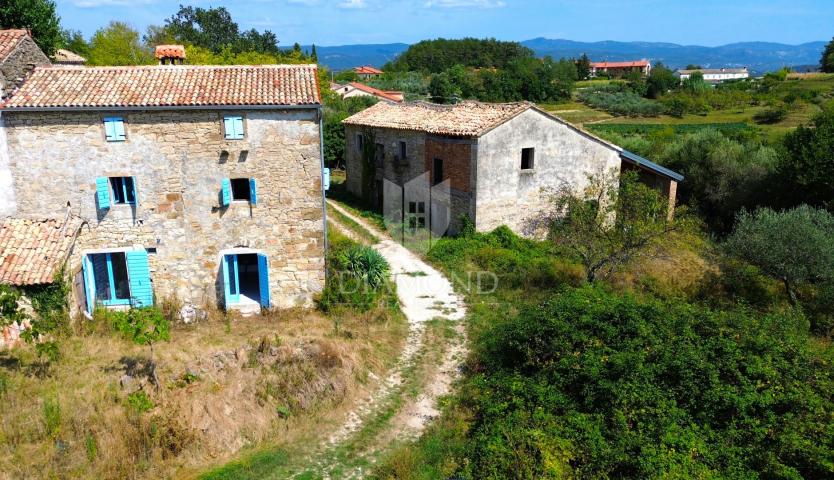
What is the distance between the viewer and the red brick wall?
74.0 feet

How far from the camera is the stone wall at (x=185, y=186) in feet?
48.0

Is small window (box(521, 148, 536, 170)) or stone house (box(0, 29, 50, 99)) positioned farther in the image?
small window (box(521, 148, 536, 170))

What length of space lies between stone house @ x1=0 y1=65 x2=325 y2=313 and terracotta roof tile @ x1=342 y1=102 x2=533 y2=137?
8.16m

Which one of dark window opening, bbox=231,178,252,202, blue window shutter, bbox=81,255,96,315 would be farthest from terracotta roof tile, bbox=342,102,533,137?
blue window shutter, bbox=81,255,96,315

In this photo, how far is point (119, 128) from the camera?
1464 cm

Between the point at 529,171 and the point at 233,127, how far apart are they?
12566mm

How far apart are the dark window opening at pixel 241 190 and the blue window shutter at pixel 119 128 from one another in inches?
117

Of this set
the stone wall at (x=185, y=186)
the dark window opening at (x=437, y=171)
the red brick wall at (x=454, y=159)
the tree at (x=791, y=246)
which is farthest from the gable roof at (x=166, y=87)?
the tree at (x=791, y=246)

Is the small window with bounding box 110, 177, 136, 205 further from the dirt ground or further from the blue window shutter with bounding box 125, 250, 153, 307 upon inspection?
the dirt ground

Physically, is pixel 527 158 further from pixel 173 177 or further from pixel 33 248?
pixel 33 248

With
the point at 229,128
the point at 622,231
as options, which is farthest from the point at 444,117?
the point at 229,128

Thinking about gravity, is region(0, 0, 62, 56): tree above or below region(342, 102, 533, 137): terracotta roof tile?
above

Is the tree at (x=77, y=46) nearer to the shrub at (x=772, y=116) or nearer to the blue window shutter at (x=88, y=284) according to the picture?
the blue window shutter at (x=88, y=284)

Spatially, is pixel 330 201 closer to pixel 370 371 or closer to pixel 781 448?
pixel 370 371
